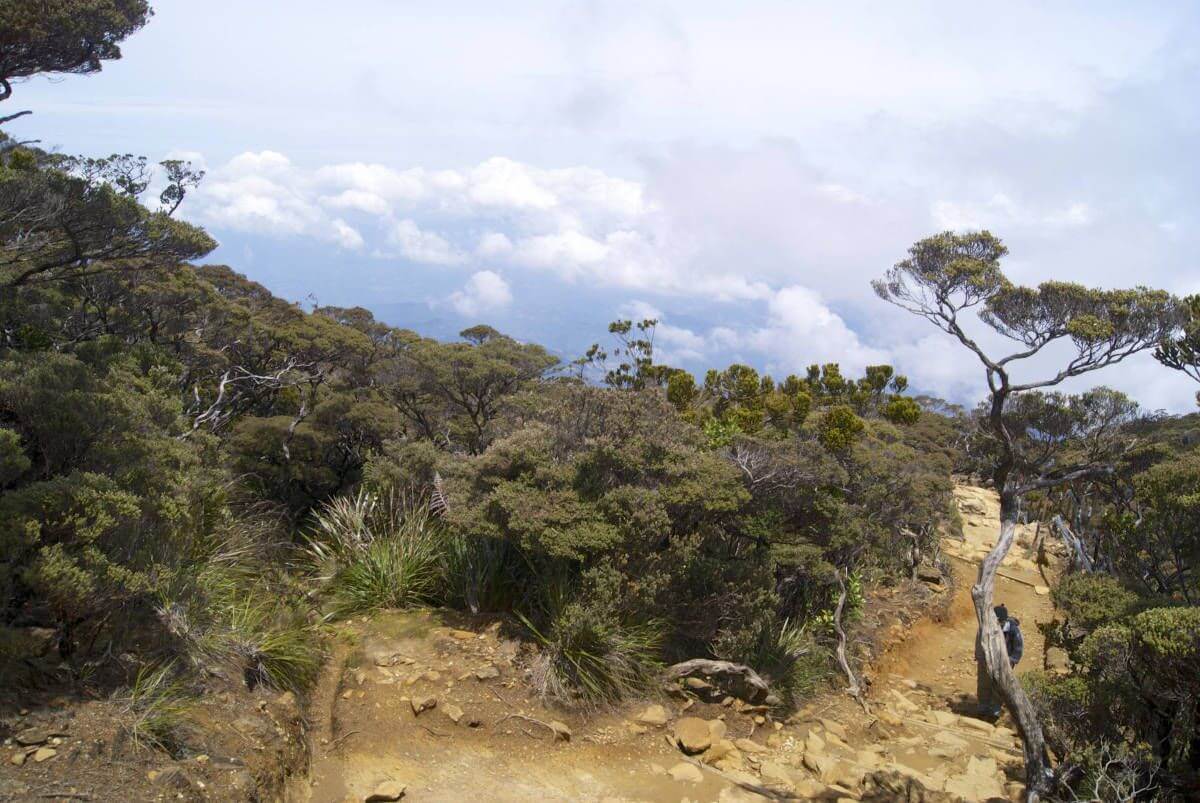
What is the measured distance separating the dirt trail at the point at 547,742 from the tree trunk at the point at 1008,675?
116 cm

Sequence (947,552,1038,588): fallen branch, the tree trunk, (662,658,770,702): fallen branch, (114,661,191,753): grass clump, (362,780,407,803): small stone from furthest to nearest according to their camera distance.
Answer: (947,552,1038,588): fallen branch
(662,658,770,702): fallen branch
the tree trunk
(362,780,407,803): small stone
(114,661,191,753): grass clump

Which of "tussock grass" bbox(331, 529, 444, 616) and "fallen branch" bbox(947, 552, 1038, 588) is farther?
"fallen branch" bbox(947, 552, 1038, 588)

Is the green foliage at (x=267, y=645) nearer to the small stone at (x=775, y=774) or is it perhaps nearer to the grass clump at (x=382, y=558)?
the grass clump at (x=382, y=558)

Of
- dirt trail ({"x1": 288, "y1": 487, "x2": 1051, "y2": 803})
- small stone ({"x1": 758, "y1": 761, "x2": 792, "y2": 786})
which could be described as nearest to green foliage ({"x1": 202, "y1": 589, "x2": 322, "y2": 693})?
dirt trail ({"x1": 288, "y1": 487, "x2": 1051, "y2": 803})

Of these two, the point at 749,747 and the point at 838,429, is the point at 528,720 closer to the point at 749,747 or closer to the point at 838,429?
the point at 749,747

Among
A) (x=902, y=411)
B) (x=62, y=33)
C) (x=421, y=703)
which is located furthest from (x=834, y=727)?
(x=902, y=411)

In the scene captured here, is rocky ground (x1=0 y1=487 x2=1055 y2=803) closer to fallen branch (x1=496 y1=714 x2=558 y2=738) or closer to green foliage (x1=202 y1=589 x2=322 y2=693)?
fallen branch (x1=496 y1=714 x2=558 y2=738)

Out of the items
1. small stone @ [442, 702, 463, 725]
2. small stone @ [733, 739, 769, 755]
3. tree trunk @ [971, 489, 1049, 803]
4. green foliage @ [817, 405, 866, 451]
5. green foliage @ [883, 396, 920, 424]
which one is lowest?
small stone @ [442, 702, 463, 725]

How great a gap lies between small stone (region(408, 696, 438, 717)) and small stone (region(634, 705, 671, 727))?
7.12ft

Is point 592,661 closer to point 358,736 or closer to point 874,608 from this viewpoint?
point 358,736

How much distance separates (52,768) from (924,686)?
11276mm

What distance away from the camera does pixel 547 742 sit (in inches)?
311

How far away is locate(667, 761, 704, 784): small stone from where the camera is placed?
24.8ft

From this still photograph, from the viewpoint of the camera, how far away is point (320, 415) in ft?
52.7
